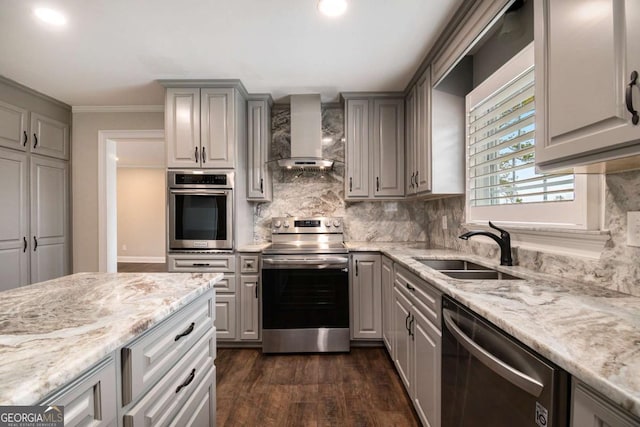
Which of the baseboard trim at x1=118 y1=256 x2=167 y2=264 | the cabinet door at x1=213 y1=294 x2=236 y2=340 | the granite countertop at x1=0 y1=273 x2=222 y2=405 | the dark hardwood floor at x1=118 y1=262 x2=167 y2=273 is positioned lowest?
the dark hardwood floor at x1=118 y1=262 x2=167 y2=273

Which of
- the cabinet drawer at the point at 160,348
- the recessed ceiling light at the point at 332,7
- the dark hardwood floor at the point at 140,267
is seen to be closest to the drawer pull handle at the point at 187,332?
the cabinet drawer at the point at 160,348

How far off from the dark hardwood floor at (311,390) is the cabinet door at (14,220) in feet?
6.91

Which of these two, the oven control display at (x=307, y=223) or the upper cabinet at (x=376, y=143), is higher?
the upper cabinet at (x=376, y=143)

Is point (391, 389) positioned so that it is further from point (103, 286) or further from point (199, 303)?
point (103, 286)

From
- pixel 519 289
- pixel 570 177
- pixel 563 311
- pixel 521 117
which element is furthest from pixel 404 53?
pixel 563 311

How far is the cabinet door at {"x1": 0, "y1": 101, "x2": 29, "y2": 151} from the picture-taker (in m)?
2.62

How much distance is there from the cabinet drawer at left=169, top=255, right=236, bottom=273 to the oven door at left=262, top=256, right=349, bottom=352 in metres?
0.36

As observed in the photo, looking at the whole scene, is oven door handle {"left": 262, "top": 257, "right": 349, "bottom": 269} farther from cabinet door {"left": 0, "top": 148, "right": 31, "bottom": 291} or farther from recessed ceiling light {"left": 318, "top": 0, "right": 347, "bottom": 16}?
cabinet door {"left": 0, "top": 148, "right": 31, "bottom": 291}

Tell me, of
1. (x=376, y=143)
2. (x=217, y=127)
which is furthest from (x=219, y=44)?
(x=376, y=143)

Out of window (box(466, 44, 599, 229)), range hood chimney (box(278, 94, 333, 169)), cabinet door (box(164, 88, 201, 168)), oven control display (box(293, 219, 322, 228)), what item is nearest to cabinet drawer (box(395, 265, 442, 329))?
window (box(466, 44, 599, 229))

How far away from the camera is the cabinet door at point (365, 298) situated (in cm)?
261

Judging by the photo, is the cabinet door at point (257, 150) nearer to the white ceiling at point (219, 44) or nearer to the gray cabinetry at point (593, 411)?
the white ceiling at point (219, 44)

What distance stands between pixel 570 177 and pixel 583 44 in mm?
733

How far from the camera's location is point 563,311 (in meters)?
0.88
